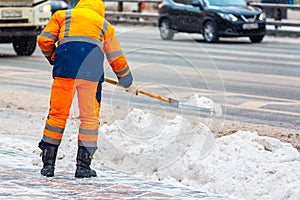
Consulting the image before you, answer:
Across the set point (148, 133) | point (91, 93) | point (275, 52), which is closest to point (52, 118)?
point (91, 93)

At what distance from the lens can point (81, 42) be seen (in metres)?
6.61

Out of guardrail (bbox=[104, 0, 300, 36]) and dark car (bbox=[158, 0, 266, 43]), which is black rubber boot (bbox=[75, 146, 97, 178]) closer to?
dark car (bbox=[158, 0, 266, 43])

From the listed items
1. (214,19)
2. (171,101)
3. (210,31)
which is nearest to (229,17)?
(214,19)

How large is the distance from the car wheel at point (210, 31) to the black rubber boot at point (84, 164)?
16.5 meters

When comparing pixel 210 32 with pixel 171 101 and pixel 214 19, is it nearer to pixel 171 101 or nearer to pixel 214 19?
pixel 214 19

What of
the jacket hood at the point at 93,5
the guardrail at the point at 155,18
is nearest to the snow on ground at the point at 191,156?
the jacket hood at the point at 93,5

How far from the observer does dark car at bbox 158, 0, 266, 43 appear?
22.9 metres

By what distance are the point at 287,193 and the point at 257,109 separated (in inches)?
215

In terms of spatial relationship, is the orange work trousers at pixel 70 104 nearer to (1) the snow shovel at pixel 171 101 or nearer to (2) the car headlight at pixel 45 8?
(1) the snow shovel at pixel 171 101

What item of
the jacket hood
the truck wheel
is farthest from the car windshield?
the jacket hood

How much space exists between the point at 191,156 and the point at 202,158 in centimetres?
12

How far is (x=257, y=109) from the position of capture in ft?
37.5

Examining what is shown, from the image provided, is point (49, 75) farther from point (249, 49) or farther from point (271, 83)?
point (249, 49)

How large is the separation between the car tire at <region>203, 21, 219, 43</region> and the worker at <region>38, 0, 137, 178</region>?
16.4 metres
